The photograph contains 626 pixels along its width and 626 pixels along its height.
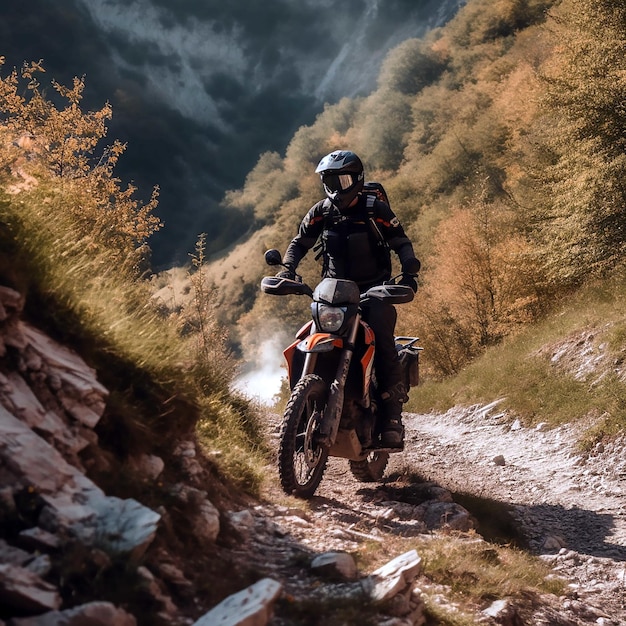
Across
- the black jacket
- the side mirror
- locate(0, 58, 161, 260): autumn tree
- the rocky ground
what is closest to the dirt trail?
the rocky ground

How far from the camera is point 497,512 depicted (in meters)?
6.51

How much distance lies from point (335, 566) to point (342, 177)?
387cm

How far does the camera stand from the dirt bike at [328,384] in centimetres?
Result: 509

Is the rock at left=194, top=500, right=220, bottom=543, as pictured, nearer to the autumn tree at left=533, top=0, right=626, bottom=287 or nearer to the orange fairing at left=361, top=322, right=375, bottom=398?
the orange fairing at left=361, top=322, right=375, bottom=398

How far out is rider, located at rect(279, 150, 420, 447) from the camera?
603 cm

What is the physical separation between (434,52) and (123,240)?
8737 centimetres

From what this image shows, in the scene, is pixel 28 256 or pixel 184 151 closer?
pixel 28 256

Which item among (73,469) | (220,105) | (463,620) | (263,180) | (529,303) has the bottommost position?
(463,620)

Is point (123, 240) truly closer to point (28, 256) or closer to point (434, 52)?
point (28, 256)

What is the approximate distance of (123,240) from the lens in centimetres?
1322

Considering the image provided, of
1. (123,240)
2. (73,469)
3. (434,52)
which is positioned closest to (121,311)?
(73,469)

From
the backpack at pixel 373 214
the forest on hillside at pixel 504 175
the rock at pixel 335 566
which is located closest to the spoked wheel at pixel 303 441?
the rock at pixel 335 566

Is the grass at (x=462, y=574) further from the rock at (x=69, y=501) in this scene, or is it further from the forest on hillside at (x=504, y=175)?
the forest on hillside at (x=504, y=175)

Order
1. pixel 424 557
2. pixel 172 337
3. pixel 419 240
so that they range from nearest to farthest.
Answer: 1. pixel 424 557
2. pixel 172 337
3. pixel 419 240
